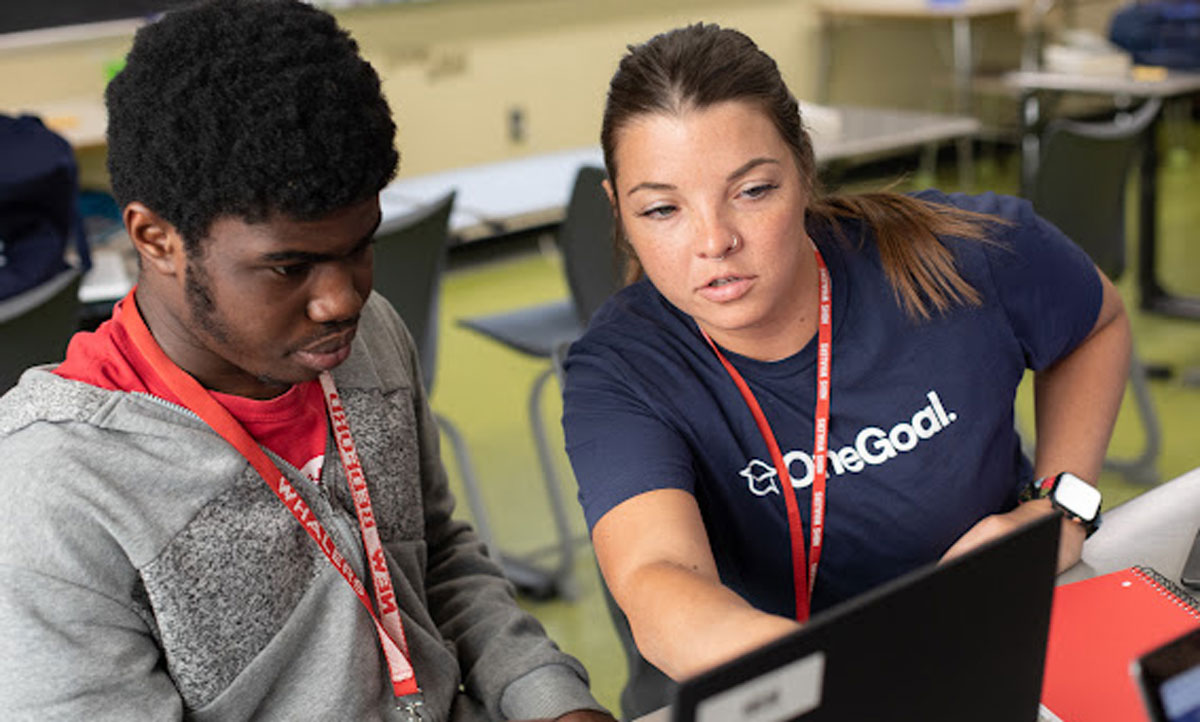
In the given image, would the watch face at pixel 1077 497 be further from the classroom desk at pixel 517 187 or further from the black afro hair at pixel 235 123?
the classroom desk at pixel 517 187

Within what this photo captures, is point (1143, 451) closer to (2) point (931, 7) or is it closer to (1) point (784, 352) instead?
(1) point (784, 352)

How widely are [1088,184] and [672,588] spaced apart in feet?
8.54

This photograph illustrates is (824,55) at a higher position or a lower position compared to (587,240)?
lower

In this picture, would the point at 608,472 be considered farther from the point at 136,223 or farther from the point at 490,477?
the point at 490,477

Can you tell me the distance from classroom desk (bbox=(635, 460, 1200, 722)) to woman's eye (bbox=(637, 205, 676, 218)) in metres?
0.54

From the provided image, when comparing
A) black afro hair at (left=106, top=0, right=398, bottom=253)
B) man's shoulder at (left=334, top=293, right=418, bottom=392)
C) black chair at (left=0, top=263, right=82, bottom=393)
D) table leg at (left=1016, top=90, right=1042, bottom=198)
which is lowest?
table leg at (left=1016, top=90, right=1042, bottom=198)

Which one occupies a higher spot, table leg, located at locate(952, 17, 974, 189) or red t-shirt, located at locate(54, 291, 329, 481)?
red t-shirt, located at locate(54, 291, 329, 481)

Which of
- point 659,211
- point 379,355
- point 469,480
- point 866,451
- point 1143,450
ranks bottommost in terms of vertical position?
point 1143,450

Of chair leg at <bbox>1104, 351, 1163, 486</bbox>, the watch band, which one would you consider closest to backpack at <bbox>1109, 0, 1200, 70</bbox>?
chair leg at <bbox>1104, 351, 1163, 486</bbox>

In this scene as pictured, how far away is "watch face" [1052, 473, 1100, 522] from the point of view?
1392 millimetres

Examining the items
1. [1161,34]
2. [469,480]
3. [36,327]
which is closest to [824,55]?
[1161,34]

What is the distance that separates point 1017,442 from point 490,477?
2213mm

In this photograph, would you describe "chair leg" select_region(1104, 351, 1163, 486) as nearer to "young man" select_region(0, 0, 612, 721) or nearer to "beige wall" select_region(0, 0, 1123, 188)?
"beige wall" select_region(0, 0, 1123, 188)

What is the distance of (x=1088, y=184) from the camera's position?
338cm
